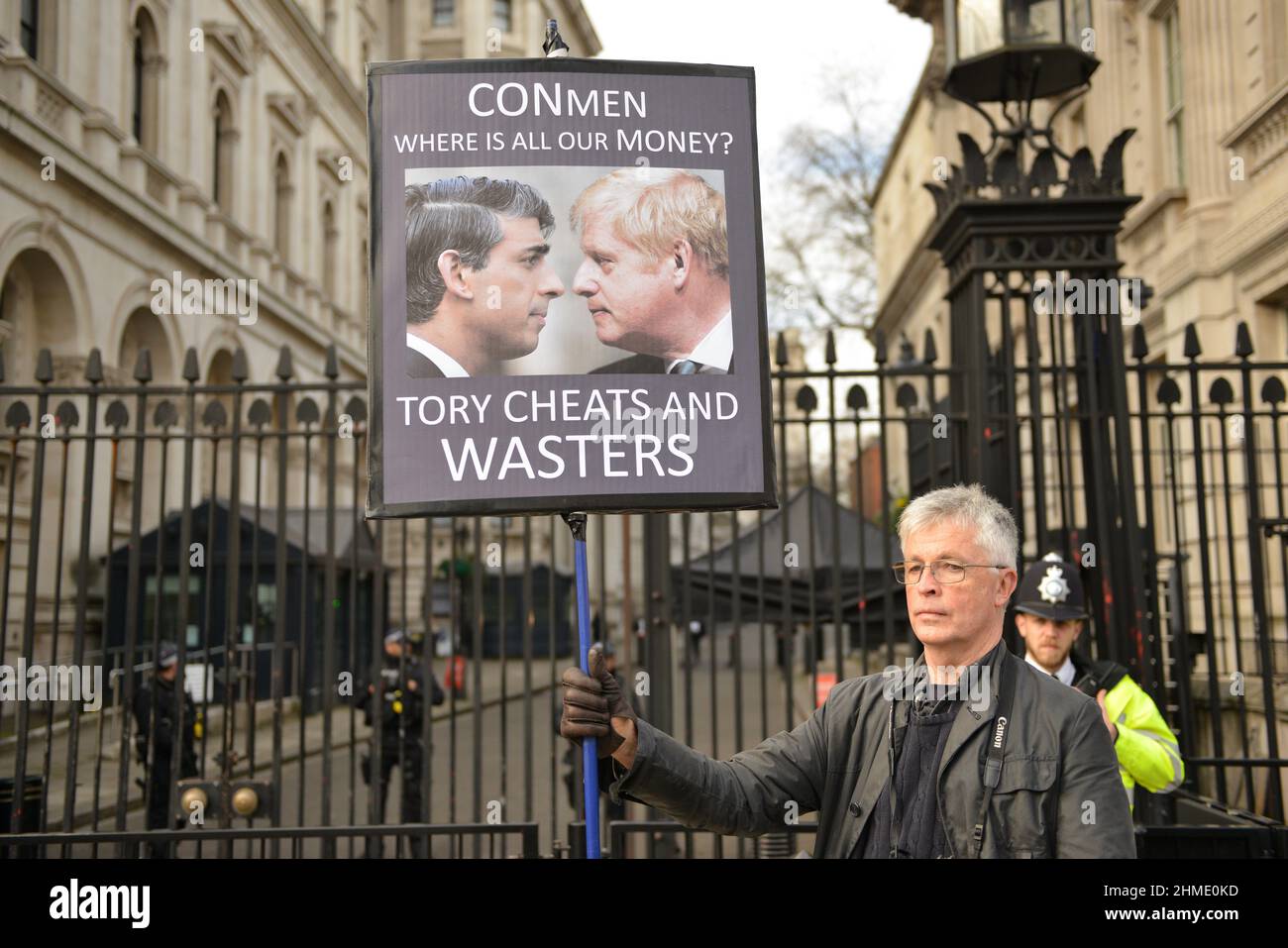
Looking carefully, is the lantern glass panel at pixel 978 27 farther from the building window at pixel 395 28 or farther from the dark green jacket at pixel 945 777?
the building window at pixel 395 28

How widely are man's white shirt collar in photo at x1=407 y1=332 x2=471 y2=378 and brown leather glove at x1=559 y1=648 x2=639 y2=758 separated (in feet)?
2.96

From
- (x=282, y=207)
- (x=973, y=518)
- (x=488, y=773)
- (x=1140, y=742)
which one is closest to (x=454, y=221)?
(x=973, y=518)

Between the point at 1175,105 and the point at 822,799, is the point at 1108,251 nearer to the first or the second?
the point at 822,799

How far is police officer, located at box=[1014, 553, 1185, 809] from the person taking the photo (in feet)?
14.2

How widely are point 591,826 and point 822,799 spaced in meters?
0.61

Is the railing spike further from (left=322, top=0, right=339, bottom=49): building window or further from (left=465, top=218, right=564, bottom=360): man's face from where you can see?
(left=322, top=0, right=339, bottom=49): building window

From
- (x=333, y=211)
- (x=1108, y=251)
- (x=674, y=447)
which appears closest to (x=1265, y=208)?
(x=1108, y=251)

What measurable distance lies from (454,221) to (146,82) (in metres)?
23.3

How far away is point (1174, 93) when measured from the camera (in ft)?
49.0

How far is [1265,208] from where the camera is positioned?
1151 centimetres

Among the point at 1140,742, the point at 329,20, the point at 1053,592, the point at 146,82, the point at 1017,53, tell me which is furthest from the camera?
the point at 329,20

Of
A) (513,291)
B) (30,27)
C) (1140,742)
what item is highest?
(30,27)

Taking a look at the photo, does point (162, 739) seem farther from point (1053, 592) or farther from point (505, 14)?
point (505, 14)

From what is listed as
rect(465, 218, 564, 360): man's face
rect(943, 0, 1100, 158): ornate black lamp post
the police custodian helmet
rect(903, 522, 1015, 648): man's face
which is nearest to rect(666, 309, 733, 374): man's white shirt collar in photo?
rect(465, 218, 564, 360): man's face
